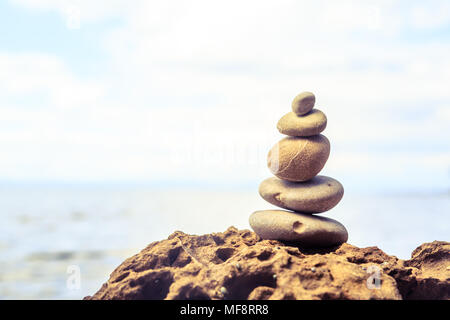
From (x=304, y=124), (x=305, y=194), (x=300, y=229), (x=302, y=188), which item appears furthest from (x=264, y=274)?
(x=304, y=124)

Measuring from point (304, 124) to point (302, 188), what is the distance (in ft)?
2.73

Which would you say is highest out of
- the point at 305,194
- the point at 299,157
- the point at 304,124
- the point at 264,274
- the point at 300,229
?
the point at 304,124

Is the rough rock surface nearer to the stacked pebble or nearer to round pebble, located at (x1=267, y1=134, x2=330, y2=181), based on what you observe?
the stacked pebble

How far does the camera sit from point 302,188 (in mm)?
6203

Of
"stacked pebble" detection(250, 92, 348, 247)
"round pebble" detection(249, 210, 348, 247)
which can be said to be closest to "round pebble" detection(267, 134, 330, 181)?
"stacked pebble" detection(250, 92, 348, 247)

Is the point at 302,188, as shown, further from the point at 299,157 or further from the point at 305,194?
the point at 299,157

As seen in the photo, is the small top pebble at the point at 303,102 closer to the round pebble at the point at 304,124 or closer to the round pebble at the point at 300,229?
the round pebble at the point at 304,124

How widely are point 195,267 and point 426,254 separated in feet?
10.9

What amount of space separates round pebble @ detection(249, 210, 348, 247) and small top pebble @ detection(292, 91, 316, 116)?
1.33 meters

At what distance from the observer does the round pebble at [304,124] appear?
6.07 meters

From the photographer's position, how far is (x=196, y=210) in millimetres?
11375

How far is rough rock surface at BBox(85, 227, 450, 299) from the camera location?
4.71 metres

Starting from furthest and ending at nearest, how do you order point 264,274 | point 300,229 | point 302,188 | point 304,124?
point 302,188 < point 304,124 < point 300,229 < point 264,274
